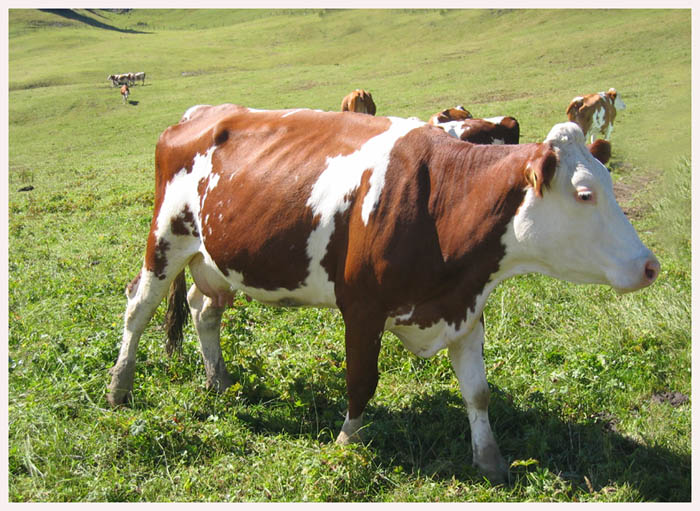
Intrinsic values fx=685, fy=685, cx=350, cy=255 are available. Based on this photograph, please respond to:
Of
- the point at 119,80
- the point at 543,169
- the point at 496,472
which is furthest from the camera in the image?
the point at 119,80

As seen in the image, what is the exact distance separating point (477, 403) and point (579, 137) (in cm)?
185

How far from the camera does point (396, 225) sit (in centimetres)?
414

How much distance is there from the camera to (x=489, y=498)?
167 inches

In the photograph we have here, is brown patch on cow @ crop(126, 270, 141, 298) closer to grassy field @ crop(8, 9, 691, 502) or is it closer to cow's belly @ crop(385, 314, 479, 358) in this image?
grassy field @ crop(8, 9, 691, 502)

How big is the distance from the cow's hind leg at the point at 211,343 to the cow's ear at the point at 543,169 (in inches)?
113

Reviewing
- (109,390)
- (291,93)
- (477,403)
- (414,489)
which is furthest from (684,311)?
(291,93)

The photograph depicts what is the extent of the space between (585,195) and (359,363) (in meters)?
1.77

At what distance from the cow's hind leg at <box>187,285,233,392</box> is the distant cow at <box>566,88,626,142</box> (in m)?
14.5

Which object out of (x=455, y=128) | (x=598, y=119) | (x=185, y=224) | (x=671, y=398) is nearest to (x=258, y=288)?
(x=185, y=224)

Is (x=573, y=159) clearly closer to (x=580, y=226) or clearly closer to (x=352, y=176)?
(x=580, y=226)

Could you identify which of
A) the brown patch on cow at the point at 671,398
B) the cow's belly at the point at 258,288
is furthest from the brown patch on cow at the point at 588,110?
the cow's belly at the point at 258,288

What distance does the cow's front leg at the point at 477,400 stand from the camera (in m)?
4.50

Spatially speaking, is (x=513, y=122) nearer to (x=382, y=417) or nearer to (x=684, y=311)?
(x=684, y=311)

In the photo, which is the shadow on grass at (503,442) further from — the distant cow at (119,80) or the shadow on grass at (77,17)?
the shadow on grass at (77,17)
